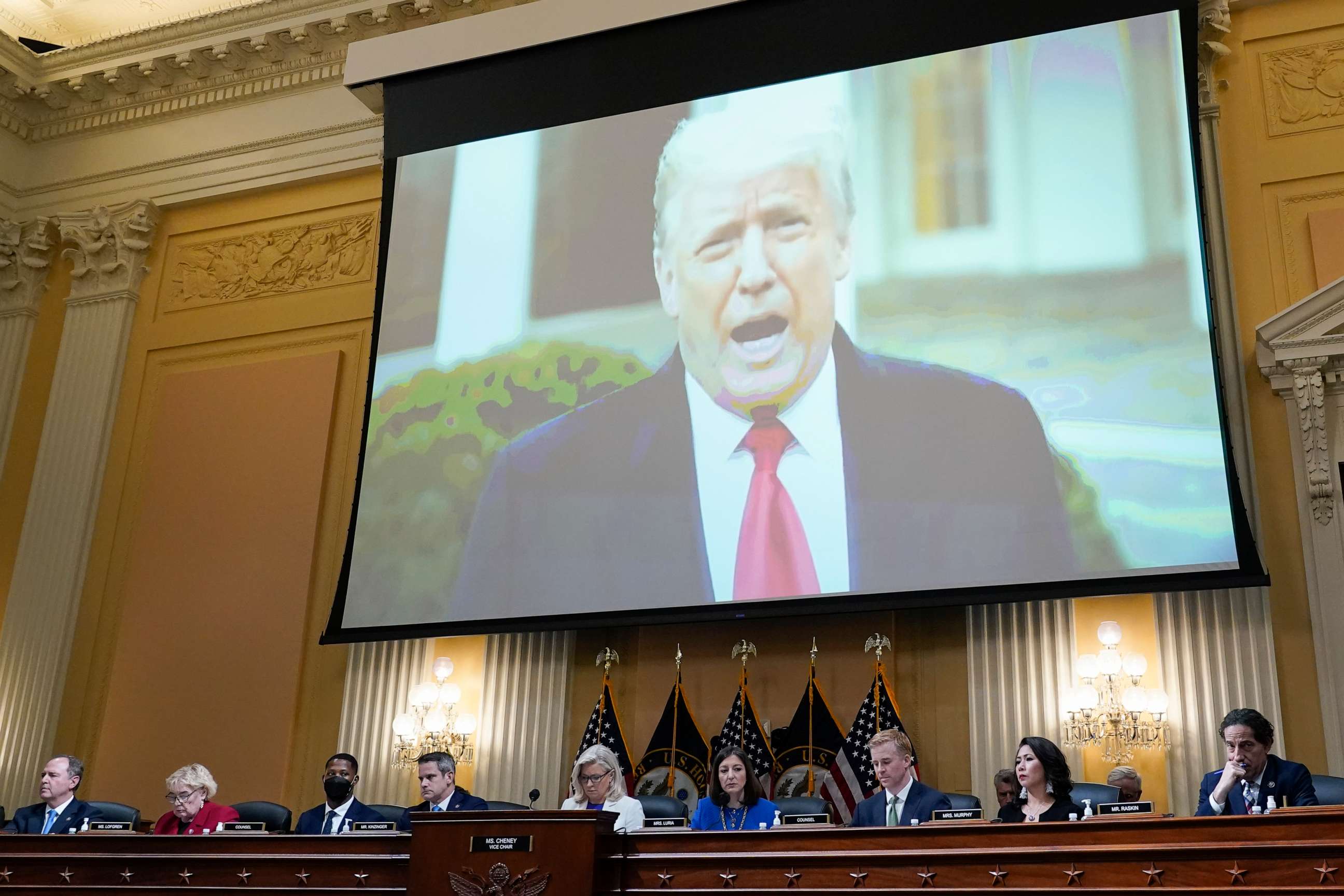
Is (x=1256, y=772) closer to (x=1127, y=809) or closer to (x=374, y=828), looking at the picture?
(x=1127, y=809)

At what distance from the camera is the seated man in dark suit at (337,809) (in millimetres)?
6621

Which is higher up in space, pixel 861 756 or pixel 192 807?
pixel 861 756

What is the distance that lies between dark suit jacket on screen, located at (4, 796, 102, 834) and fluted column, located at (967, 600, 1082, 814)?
4331 millimetres

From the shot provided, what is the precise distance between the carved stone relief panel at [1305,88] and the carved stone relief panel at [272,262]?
5.91m

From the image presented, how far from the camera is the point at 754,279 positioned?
7977mm

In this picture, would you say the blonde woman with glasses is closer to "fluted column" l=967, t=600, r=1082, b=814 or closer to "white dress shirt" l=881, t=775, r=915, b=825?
"white dress shirt" l=881, t=775, r=915, b=825

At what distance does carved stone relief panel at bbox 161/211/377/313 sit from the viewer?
10.0m

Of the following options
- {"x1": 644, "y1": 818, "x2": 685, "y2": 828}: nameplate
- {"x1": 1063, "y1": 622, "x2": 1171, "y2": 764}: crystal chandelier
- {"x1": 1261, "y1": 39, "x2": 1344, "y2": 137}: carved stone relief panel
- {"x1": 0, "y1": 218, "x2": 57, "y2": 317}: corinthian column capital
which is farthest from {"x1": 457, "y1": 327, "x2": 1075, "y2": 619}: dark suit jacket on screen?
{"x1": 0, "y1": 218, "x2": 57, "y2": 317}: corinthian column capital

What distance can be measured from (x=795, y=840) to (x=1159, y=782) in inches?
114

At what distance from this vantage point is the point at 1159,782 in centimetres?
679

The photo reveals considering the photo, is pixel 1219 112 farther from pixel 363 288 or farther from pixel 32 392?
pixel 32 392

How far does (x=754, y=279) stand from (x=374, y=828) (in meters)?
3.91

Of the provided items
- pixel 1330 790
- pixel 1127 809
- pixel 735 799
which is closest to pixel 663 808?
pixel 735 799

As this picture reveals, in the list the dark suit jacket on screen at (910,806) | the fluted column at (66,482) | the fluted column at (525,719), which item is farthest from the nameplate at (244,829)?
the fluted column at (66,482)
